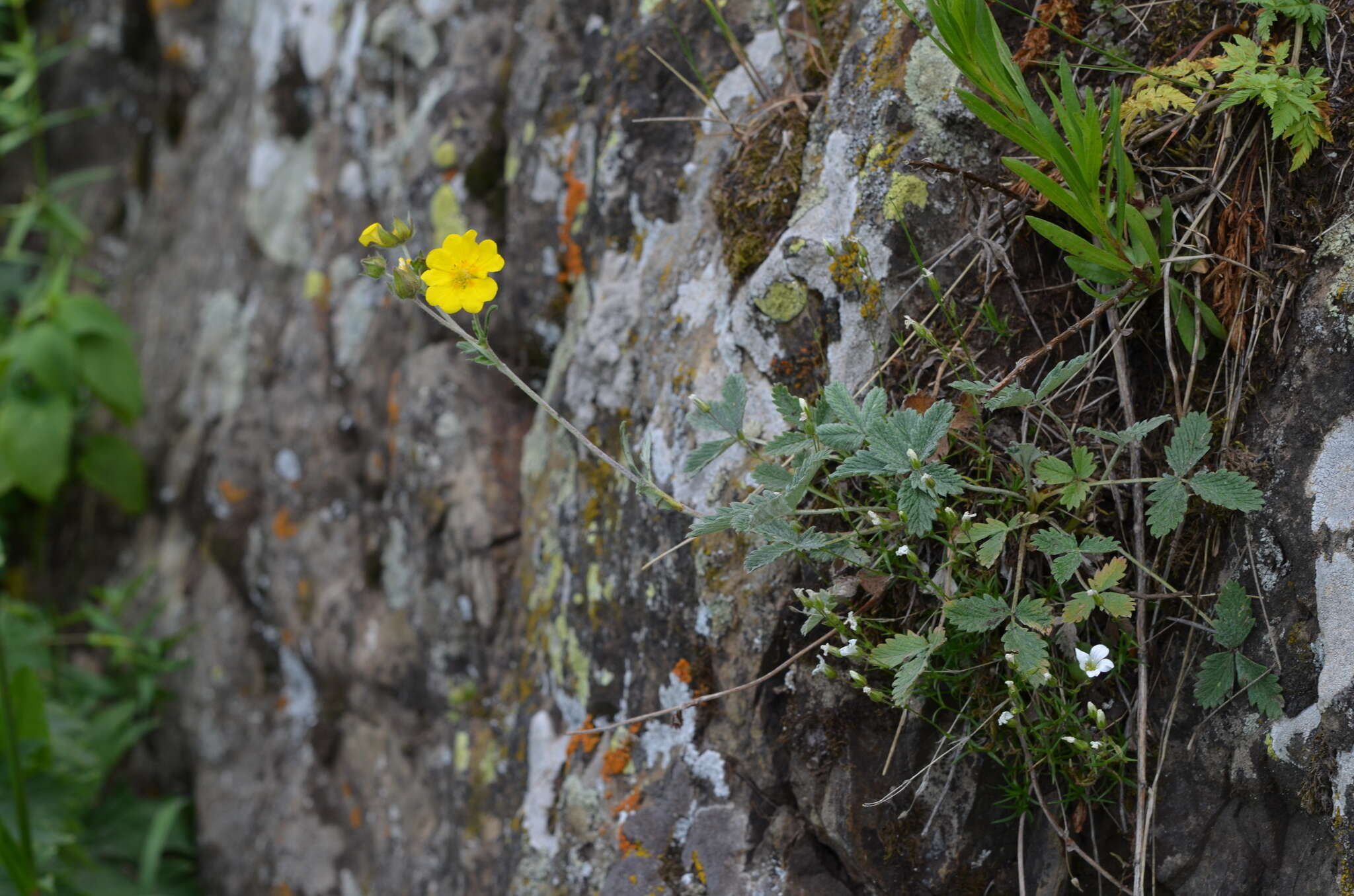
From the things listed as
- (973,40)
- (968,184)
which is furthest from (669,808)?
(973,40)

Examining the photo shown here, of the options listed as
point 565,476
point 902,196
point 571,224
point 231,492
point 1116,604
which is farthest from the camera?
point 231,492

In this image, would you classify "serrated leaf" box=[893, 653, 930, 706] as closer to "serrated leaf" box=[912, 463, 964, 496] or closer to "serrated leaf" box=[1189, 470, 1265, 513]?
"serrated leaf" box=[912, 463, 964, 496]

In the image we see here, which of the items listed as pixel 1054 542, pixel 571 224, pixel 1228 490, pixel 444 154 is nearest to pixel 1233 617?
pixel 1228 490

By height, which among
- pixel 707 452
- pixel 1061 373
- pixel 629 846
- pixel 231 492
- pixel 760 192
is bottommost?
pixel 629 846

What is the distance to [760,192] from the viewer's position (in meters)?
2.29

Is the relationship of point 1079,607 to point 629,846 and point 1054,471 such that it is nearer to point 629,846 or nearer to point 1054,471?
point 1054,471

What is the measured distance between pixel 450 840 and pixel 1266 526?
235 centimetres

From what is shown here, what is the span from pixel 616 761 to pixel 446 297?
118 centimetres

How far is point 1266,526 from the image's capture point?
5.56 ft

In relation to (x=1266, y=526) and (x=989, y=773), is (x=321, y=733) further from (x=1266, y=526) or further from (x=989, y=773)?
(x=1266, y=526)

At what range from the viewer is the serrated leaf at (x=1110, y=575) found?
64.1 inches

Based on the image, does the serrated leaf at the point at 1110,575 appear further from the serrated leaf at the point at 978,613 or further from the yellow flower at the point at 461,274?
the yellow flower at the point at 461,274

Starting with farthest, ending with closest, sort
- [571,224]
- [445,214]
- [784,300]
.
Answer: [445,214], [571,224], [784,300]

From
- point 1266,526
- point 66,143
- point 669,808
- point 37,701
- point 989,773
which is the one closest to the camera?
point 1266,526
